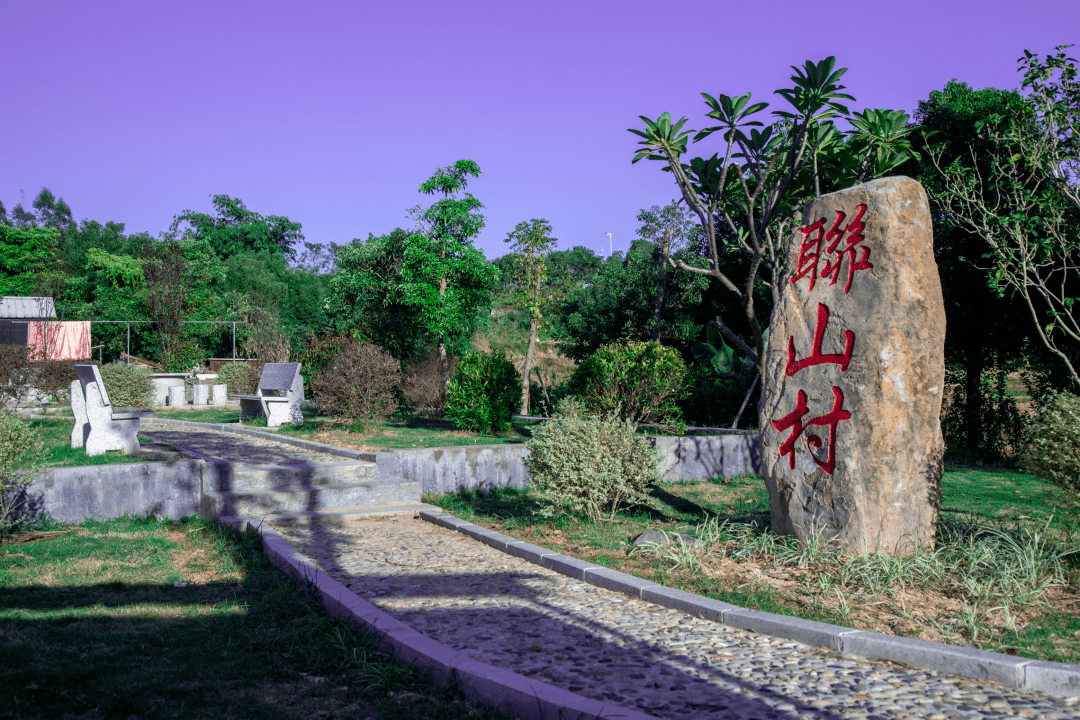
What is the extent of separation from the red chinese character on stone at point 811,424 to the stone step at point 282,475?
507 centimetres

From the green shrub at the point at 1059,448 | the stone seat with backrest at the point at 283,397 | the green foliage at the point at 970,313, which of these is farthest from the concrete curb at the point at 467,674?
the green foliage at the point at 970,313

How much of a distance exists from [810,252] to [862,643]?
10.9 ft

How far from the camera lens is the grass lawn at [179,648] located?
330 centimetres

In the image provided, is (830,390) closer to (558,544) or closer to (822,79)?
(558,544)

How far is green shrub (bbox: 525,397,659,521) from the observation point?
7.18 m

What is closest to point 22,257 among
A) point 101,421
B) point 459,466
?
point 101,421

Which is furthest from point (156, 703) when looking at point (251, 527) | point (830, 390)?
point (830, 390)

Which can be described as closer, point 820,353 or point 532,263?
point 820,353

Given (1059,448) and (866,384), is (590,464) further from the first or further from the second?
(1059,448)

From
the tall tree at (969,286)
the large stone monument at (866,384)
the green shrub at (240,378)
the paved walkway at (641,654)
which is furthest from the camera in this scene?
the green shrub at (240,378)

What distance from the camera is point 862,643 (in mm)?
3869

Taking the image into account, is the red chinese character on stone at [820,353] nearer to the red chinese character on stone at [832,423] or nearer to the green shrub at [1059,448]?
the red chinese character on stone at [832,423]

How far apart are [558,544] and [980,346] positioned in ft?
38.7

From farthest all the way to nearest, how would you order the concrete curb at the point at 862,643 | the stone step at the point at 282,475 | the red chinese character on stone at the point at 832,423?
the stone step at the point at 282,475, the red chinese character on stone at the point at 832,423, the concrete curb at the point at 862,643
